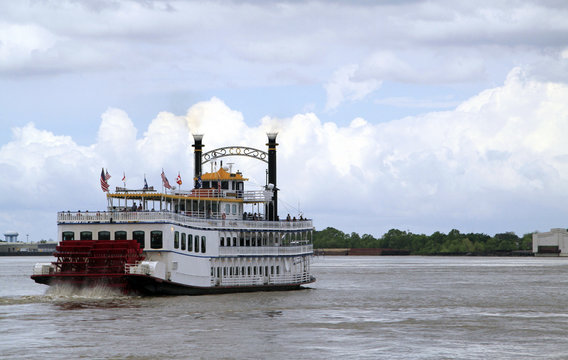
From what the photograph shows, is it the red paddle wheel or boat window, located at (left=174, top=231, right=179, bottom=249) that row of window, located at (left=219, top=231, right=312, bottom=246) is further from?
the red paddle wheel

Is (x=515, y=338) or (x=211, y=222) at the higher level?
(x=211, y=222)

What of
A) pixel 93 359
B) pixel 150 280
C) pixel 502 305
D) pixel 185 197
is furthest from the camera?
pixel 185 197

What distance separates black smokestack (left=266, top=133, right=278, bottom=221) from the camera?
5803 centimetres

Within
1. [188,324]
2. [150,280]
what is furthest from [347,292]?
[188,324]

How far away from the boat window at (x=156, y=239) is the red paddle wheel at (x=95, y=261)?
0.94 metres

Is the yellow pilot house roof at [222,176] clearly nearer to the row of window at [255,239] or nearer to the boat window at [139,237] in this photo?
the row of window at [255,239]

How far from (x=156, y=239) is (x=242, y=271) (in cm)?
780

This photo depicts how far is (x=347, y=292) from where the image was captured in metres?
56.6

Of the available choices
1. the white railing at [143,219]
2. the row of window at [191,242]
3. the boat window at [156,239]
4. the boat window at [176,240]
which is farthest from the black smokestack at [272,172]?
the boat window at [156,239]

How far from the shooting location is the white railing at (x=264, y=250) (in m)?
49.4

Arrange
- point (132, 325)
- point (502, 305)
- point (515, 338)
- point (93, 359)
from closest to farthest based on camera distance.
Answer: point (93, 359) < point (515, 338) < point (132, 325) < point (502, 305)

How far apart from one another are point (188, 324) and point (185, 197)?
14.8 metres

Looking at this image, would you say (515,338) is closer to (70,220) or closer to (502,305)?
(502,305)

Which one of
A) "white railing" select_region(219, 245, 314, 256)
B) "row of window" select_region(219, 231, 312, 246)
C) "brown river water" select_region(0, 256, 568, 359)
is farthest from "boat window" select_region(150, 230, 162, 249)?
"row of window" select_region(219, 231, 312, 246)
